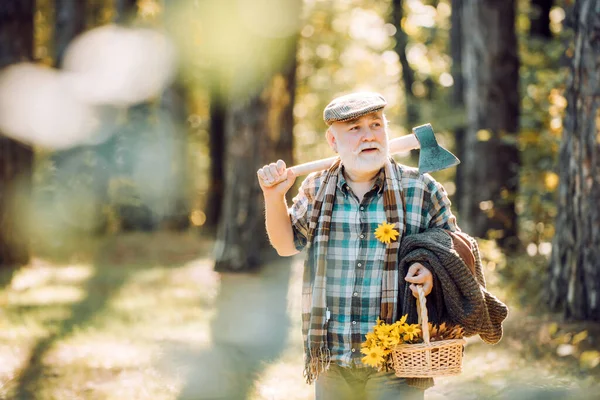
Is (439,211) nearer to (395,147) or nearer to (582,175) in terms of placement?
(395,147)

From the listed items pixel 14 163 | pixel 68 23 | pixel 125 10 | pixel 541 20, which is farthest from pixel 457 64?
pixel 14 163

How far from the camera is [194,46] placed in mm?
16969

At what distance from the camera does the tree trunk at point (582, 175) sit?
676cm

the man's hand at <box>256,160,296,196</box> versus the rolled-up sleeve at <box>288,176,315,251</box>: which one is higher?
the man's hand at <box>256,160,296,196</box>

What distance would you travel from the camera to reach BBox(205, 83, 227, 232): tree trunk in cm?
1653

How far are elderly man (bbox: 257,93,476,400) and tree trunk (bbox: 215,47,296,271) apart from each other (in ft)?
24.9

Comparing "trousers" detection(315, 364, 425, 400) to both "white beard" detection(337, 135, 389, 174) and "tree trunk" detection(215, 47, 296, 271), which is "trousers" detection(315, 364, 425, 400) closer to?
"white beard" detection(337, 135, 389, 174)

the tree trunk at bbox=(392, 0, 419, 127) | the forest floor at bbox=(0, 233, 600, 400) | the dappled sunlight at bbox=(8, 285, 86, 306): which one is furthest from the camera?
the tree trunk at bbox=(392, 0, 419, 127)

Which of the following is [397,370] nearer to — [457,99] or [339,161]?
[339,161]

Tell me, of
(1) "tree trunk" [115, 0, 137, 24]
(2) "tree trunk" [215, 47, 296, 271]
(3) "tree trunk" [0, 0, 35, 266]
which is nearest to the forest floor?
(2) "tree trunk" [215, 47, 296, 271]

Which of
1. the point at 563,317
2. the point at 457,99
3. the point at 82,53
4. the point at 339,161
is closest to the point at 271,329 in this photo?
the point at 563,317

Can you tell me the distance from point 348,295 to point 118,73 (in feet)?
43.4

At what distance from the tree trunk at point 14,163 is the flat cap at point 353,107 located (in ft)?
27.6

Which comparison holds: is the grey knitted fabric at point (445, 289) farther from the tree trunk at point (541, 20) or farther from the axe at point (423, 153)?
the tree trunk at point (541, 20)
